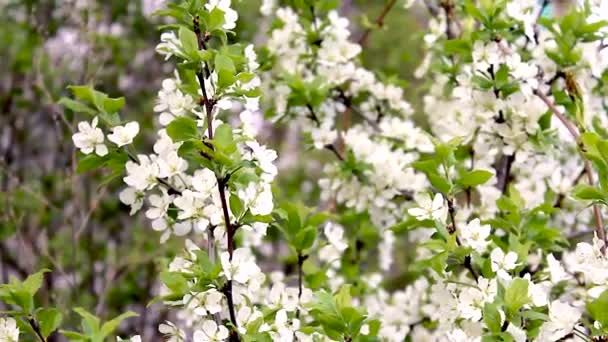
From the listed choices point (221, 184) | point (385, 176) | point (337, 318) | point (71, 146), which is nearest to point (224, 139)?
point (221, 184)

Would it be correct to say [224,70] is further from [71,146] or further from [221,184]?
[71,146]

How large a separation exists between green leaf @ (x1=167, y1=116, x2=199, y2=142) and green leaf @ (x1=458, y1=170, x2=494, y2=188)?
390 millimetres

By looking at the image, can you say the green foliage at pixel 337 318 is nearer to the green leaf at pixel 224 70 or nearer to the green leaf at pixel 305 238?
the green leaf at pixel 305 238

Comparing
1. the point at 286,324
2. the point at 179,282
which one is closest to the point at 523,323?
the point at 286,324

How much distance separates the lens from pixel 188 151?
3.18 ft

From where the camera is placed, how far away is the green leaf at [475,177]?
43.2 inches

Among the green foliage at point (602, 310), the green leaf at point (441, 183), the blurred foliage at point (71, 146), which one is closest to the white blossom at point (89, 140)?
the green leaf at point (441, 183)

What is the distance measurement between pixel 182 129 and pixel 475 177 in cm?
42

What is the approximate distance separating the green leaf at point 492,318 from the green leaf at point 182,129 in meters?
0.41

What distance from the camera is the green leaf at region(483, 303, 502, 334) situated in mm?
944

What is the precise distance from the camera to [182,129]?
38.0 inches

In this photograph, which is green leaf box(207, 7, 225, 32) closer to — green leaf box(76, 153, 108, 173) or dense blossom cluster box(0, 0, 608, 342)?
dense blossom cluster box(0, 0, 608, 342)

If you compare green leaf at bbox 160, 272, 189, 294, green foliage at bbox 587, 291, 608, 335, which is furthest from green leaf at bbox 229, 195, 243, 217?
green foliage at bbox 587, 291, 608, 335

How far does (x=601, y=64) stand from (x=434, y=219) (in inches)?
22.2
